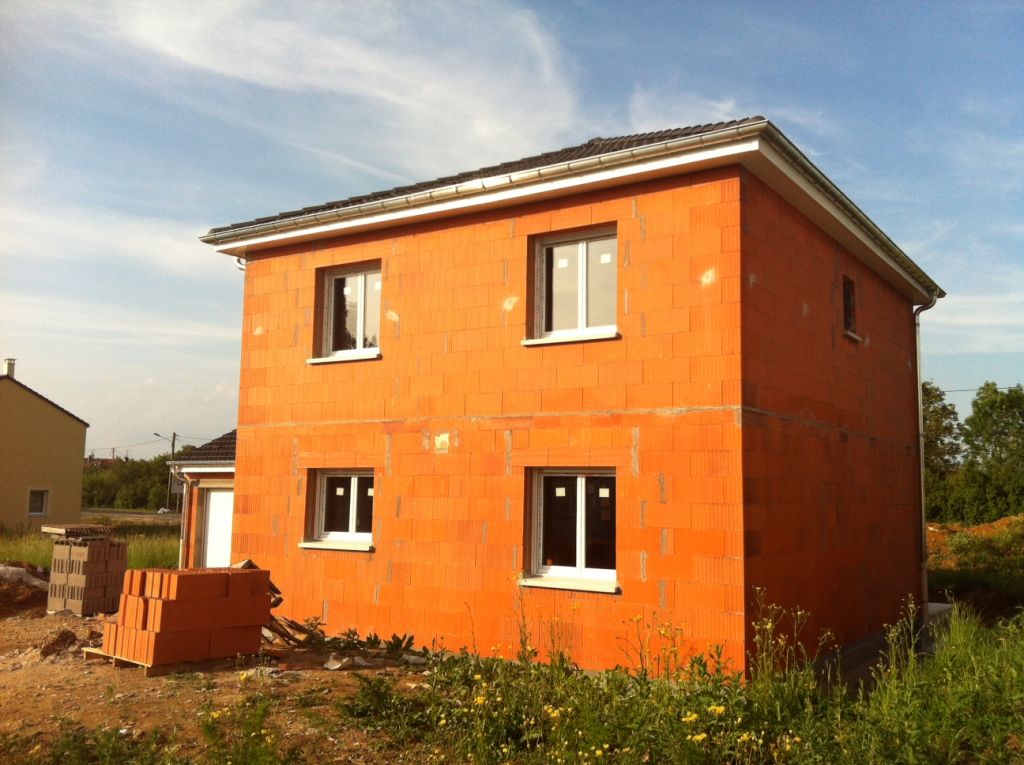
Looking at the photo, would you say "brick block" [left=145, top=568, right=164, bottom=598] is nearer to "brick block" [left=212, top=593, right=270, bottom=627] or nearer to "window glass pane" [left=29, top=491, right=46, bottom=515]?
"brick block" [left=212, top=593, right=270, bottom=627]

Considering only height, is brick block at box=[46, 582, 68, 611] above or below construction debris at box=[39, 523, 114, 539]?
below

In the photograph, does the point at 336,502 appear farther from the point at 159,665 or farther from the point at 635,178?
the point at 635,178

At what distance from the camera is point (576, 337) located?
995 centimetres

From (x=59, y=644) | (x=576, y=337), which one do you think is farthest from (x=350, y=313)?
(x=59, y=644)

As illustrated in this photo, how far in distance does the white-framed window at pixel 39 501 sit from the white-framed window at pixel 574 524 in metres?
31.7

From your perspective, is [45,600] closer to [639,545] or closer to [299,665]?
[299,665]

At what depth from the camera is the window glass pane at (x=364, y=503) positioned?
11586 millimetres

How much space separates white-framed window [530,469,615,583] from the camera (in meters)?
9.62

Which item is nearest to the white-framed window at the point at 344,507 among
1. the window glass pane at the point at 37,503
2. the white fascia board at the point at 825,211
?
the white fascia board at the point at 825,211

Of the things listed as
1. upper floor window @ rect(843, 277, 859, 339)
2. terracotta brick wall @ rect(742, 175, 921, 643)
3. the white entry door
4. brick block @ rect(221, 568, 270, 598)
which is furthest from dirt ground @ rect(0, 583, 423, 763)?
upper floor window @ rect(843, 277, 859, 339)

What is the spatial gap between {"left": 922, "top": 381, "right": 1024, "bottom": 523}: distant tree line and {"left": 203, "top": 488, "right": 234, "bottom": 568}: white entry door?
21.2 meters

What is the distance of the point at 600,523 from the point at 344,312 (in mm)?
4914

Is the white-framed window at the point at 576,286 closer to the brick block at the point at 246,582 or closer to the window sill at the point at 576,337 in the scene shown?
the window sill at the point at 576,337

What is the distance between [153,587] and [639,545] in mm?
4865
